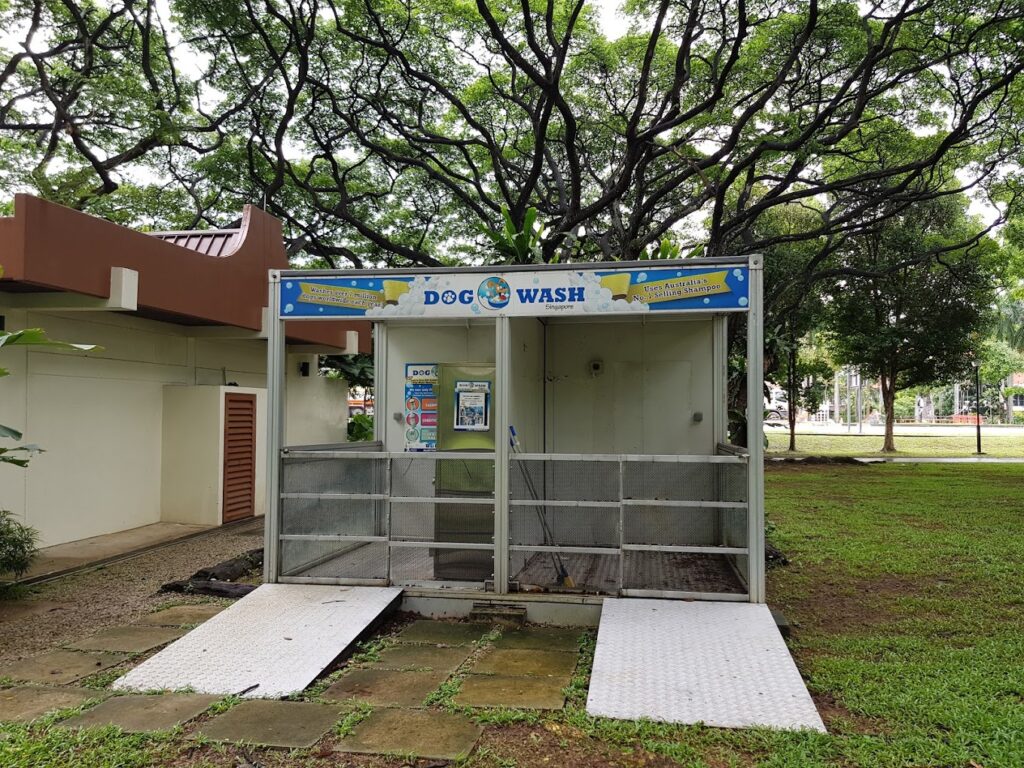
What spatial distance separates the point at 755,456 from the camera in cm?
518

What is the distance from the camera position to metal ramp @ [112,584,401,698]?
4.14 metres

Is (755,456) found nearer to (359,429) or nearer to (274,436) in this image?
(274,436)

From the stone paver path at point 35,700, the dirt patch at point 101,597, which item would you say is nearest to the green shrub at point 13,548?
the dirt patch at point 101,597

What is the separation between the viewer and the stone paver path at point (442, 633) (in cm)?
502

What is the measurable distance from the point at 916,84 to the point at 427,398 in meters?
12.0

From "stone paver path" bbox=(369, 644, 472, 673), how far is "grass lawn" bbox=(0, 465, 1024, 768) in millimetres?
382

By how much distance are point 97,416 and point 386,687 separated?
20.2ft

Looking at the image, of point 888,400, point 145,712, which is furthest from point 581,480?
point 888,400

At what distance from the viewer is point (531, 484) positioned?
6.27 m

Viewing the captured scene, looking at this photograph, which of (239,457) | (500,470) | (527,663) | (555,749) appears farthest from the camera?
(239,457)

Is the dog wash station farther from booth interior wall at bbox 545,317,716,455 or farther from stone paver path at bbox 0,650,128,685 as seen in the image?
stone paver path at bbox 0,650,128,685

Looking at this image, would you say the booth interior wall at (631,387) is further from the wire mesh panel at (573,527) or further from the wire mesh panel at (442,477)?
the wire mesh panel at (442,477)

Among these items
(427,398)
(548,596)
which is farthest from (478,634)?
(427,398)

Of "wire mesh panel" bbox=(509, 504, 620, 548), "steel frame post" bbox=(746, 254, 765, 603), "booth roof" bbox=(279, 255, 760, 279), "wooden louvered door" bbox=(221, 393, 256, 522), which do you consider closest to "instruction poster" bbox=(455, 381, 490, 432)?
"wire mesh panel" bbox=(509, 504, 620, 548)
